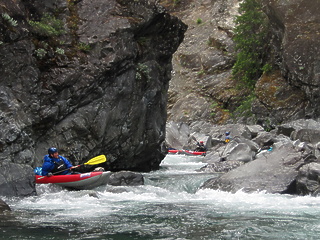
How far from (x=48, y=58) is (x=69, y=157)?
3.07 metres

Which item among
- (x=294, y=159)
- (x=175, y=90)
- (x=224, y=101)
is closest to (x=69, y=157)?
(x=294, y=159)

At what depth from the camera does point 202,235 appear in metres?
6.70

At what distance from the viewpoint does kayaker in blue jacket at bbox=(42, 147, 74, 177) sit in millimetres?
11766

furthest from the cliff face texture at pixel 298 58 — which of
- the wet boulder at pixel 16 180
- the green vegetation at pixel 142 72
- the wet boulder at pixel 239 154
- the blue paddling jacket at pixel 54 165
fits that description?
the wet boulder at pixel 16 180

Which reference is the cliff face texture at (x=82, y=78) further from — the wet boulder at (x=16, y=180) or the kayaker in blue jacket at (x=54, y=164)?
the kayaker in blue jacket at (x=54, y=164)

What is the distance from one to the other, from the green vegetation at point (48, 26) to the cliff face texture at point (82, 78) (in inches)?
1.2

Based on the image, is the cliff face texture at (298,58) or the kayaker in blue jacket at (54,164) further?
the cliff face texture at (298,58)

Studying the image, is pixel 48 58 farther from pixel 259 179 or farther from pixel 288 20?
pixel 288 20

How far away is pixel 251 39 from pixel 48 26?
2200 cm

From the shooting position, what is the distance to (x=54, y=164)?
39.1 ft

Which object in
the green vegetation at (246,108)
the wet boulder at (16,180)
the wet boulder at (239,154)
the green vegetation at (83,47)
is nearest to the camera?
the wet boulder at (16,180)

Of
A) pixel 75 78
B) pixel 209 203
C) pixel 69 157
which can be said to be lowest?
pixel 209 203

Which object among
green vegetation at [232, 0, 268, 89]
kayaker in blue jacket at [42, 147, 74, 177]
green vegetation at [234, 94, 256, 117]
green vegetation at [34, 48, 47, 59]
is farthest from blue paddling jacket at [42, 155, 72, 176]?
green vegetation at [232, 0, 268, 89]

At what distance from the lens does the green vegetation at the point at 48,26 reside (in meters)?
13.2
